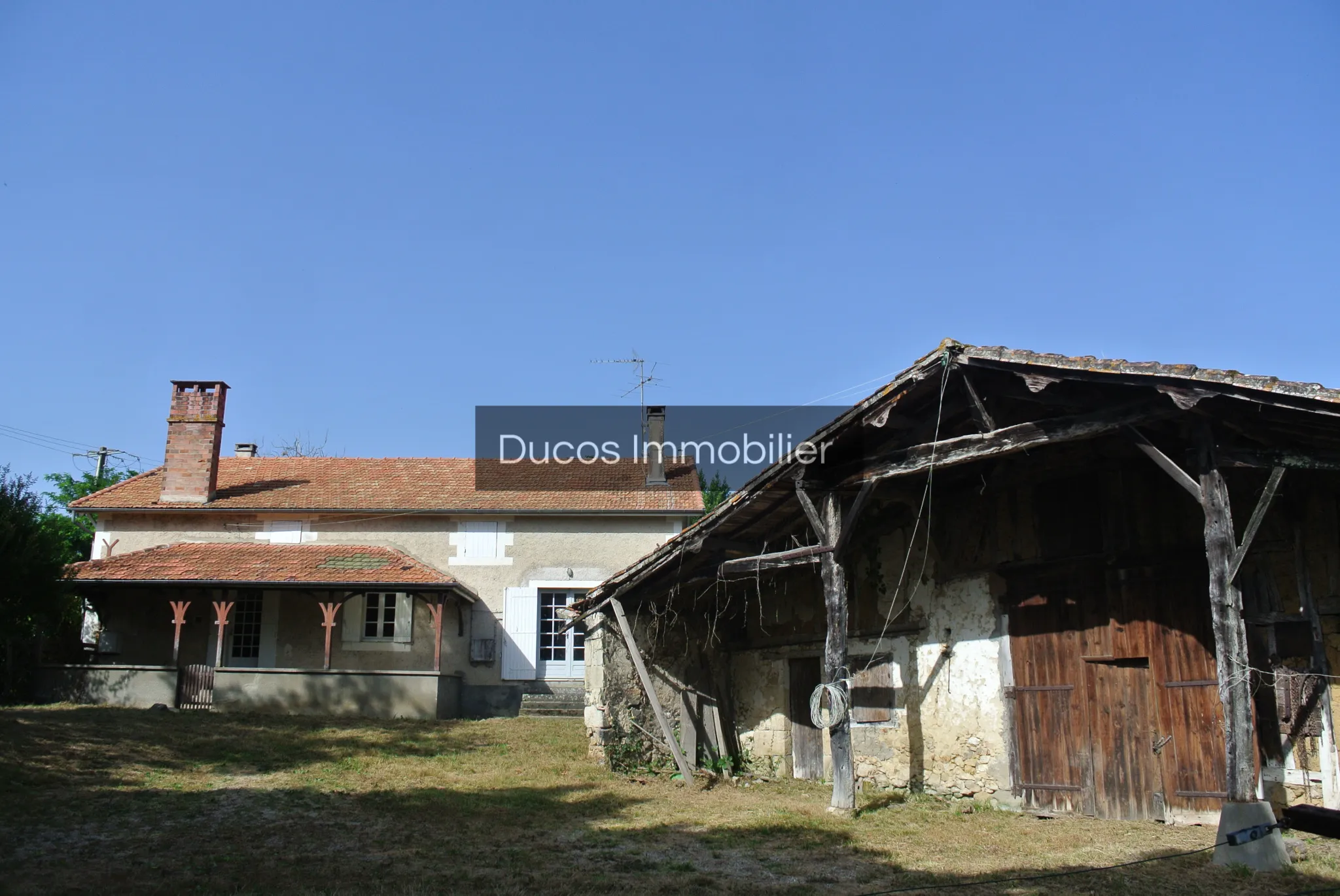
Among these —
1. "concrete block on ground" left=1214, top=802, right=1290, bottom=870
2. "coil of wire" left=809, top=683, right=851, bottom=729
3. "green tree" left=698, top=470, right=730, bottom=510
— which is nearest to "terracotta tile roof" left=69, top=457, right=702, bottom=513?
"coil of wire" left=809, top=683, right=851, bottom=729

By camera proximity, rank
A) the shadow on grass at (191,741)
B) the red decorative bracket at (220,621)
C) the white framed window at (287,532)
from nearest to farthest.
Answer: the shadow on grass at (191,741) < the red decorative bracket at (220,621) < the white framed window at (287,532)

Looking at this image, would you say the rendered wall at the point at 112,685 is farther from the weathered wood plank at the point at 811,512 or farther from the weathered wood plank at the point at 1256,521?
the weathered wood plank at the point at 1256,521

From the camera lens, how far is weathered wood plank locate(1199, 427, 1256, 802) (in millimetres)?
7047

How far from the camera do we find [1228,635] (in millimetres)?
7238

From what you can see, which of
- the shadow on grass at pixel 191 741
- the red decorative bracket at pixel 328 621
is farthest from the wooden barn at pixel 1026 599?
the red decorative bracket at pixel 328 621

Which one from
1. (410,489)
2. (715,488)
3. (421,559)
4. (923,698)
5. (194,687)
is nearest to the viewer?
(923,698)

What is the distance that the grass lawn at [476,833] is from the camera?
22.1ft

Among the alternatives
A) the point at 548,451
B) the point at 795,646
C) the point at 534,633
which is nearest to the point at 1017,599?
the point at 795,646

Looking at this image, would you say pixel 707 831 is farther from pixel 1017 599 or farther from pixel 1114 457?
pixel 1114 457

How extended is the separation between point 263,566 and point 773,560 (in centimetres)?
1166

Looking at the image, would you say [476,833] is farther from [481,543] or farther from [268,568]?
[481,543]

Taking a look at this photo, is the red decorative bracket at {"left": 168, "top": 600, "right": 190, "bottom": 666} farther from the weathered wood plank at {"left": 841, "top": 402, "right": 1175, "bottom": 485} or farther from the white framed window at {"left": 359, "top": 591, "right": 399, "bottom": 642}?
the weathered wood plank at {"left": 841, "top": 402, "right": 1175, "bottom": 485}

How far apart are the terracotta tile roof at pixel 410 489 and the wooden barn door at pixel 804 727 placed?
765 centimetres

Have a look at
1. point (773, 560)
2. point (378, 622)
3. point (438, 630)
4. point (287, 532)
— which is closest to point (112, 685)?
point (287, 532)
